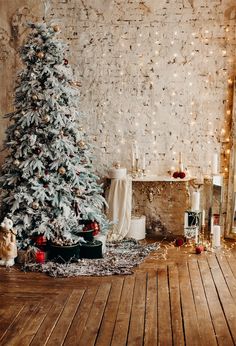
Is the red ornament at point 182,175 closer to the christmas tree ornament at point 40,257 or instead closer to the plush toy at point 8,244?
the christmas tree ornament at point 40,257

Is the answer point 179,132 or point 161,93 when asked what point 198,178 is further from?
point 161,93

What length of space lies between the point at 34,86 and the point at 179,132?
240 centimetres

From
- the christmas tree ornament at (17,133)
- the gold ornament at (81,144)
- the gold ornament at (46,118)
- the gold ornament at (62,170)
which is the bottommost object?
the gold ornament at (62,170)

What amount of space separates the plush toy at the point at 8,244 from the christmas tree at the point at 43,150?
23cm

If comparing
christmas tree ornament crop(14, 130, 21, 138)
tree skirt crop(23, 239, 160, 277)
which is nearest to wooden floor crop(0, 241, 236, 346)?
tree skirt crop(23, 239, 160, 277)

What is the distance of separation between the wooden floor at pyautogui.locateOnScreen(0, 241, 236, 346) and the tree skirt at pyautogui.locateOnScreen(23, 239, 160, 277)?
0.41 feet

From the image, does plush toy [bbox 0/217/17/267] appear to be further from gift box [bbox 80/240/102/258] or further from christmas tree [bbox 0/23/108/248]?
gift box [bbox 80/240/102/258]

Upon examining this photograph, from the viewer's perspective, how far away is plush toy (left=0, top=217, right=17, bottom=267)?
17.4 feet

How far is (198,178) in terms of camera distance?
6.82m

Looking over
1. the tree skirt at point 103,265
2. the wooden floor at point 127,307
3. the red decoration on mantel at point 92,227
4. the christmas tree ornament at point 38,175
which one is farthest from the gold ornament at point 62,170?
the wooden floor at point 127,307

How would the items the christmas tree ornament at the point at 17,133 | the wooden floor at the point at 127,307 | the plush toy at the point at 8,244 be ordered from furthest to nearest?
the christmas tree ornament at the point at 17,133
the plush toy at the point at 8,244
the wooden floor at the point at 127,307

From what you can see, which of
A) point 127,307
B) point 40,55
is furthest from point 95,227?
point 40,55

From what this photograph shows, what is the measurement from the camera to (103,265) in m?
5.26

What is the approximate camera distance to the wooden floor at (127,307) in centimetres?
351
